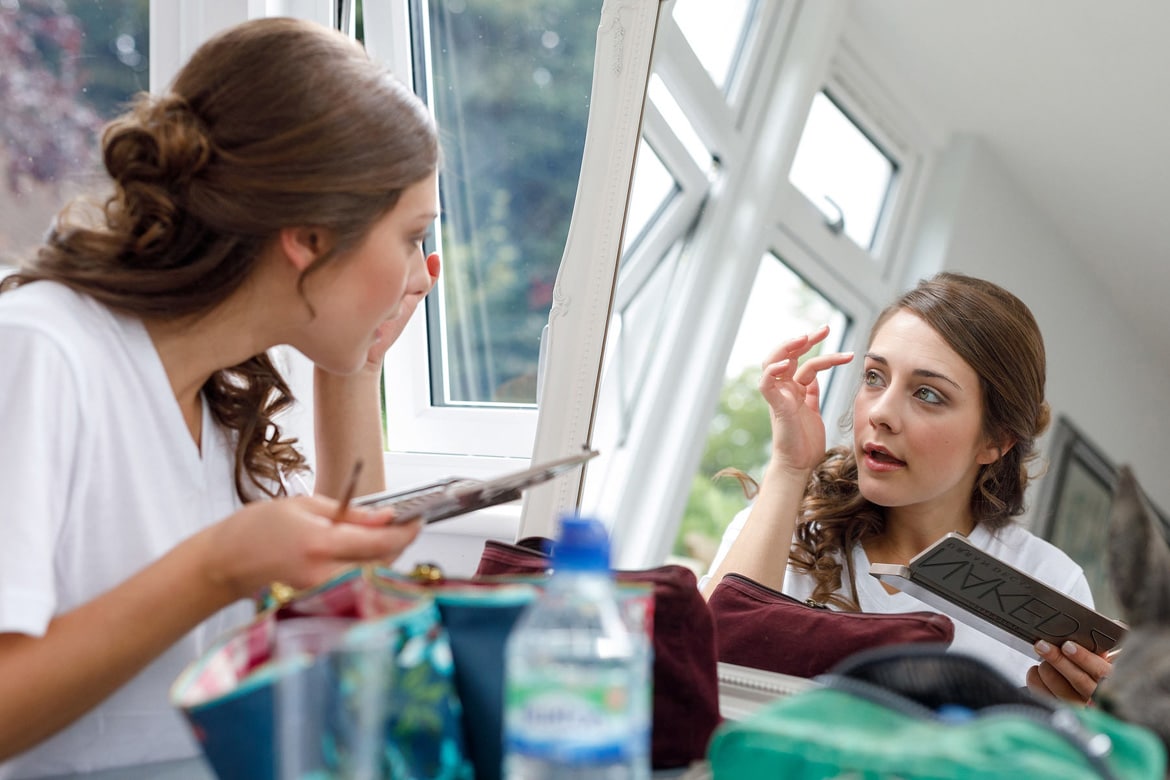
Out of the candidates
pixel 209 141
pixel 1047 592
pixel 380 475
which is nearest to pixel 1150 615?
pixel 1047 592

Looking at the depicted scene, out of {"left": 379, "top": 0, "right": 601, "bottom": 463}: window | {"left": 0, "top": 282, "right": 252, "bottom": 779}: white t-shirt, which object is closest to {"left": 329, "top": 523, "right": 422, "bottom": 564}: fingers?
{"left": 0, "top": 282, "right": 252, "bottom": 779}: white t-shirt

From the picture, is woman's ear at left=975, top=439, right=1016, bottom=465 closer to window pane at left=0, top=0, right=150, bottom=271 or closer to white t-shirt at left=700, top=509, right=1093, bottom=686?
white t-shirt at left=700, top=509, right=1093, bottom=686

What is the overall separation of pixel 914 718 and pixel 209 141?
85cm

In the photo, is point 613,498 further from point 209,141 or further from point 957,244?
point 209,141

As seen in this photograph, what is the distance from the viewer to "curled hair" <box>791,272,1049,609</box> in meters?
1.76

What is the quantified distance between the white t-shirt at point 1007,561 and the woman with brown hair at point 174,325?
96 cm

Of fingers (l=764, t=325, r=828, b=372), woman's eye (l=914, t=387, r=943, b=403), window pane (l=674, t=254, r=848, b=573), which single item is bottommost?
window pane (l=674, t=254, r=848, b=573)

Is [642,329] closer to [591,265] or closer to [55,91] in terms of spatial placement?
[591,265]

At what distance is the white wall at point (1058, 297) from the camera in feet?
10.9

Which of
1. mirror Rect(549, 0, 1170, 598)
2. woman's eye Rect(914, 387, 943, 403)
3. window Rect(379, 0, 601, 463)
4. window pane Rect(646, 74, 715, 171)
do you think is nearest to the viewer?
woman's eye Rect(914, 387, 943, 403)

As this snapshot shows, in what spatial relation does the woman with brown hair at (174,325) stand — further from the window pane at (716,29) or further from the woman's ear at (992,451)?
the window pane at (716,29)

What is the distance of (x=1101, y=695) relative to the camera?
0.76 metres

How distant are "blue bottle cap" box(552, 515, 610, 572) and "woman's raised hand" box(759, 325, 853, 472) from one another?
→ 116 cm

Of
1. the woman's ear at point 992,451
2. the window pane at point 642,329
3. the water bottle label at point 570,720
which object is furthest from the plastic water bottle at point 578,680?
the window pane at point 642,329
